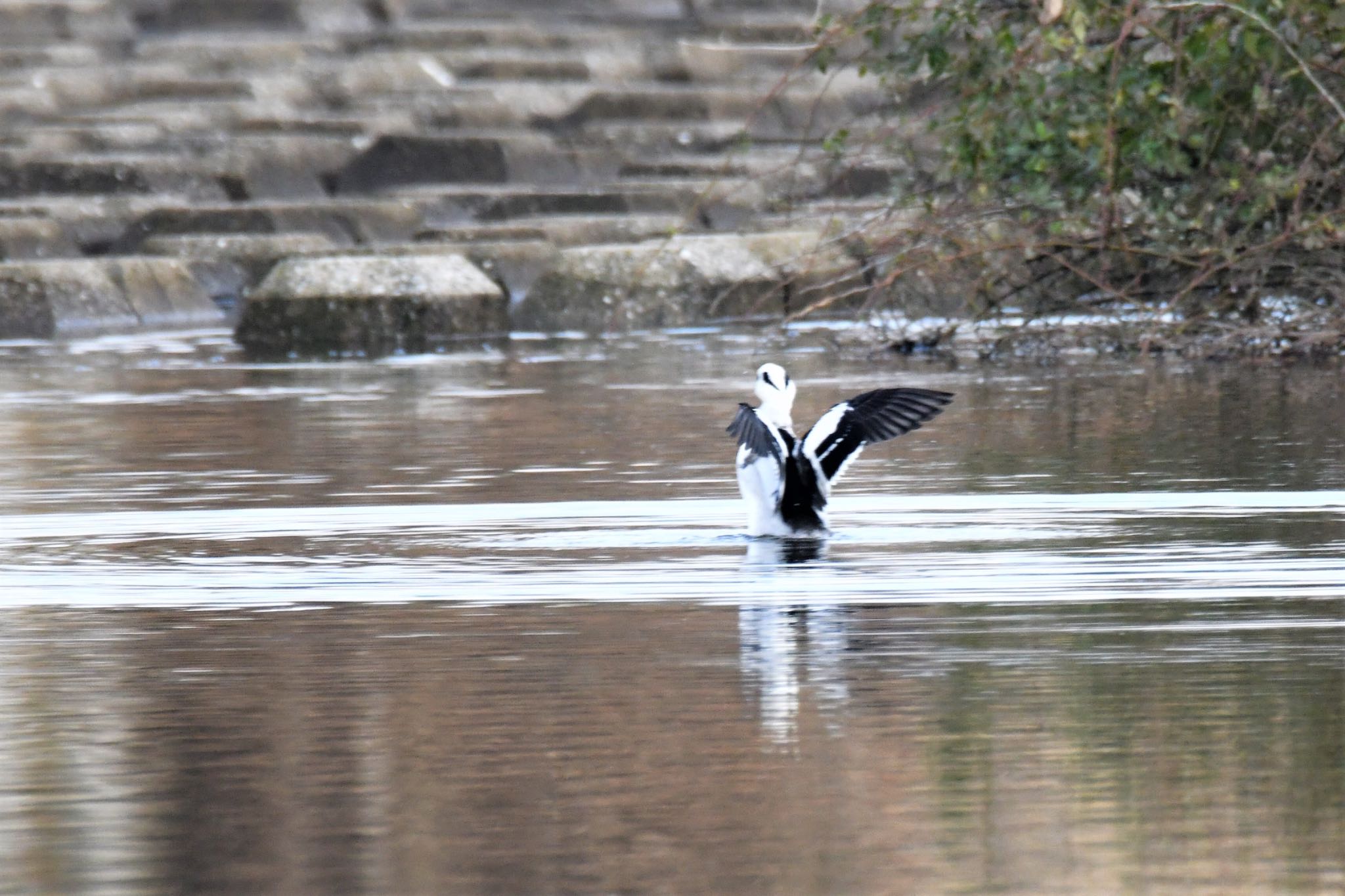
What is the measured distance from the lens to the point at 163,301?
2767cm

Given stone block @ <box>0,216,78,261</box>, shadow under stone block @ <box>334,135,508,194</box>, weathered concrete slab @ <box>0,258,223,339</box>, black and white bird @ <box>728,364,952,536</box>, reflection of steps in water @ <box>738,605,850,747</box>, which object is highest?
shadow under stone block @ <box>334,135,508,194</box>

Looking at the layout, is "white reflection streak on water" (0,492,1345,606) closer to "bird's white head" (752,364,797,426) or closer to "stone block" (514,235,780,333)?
"bird's white head" (752,364,797,426)

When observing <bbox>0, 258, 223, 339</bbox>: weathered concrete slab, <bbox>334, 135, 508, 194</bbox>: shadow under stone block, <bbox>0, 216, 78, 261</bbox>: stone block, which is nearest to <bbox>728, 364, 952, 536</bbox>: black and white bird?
<bbox>0, 258, 223, 339</bbox>: weathered concrete slab

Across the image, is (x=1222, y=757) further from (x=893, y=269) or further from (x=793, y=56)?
(x=793, y=56)

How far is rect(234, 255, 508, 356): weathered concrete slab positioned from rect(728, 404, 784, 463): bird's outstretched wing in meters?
14.1

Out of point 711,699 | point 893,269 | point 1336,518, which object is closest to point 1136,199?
point 893,269

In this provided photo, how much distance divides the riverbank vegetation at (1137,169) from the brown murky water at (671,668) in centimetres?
297

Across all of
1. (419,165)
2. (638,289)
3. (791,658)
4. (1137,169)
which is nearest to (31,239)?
(419,165)

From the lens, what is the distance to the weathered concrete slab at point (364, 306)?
933 inches

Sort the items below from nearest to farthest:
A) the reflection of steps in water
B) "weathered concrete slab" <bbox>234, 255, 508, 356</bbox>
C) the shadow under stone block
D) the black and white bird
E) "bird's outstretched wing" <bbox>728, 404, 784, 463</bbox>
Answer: the reflection of steps in water → "bird's outstretched wing" <bbox>728, 404, 784, 463</bbox> → the black and white bird → "weathered concrete slab" <bbox>234, 255, 508, 356</bbox> → the shadow under stone block

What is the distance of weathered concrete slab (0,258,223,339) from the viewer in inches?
1007

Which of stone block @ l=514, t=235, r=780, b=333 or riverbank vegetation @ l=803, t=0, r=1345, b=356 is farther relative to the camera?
stone block @ l=514, t=235, r=780, b=333

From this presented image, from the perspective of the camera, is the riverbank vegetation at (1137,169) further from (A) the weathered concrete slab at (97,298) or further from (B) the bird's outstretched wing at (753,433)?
(A) the weathered concrete slab at (97,298)

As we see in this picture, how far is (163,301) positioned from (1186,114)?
1296 cm
